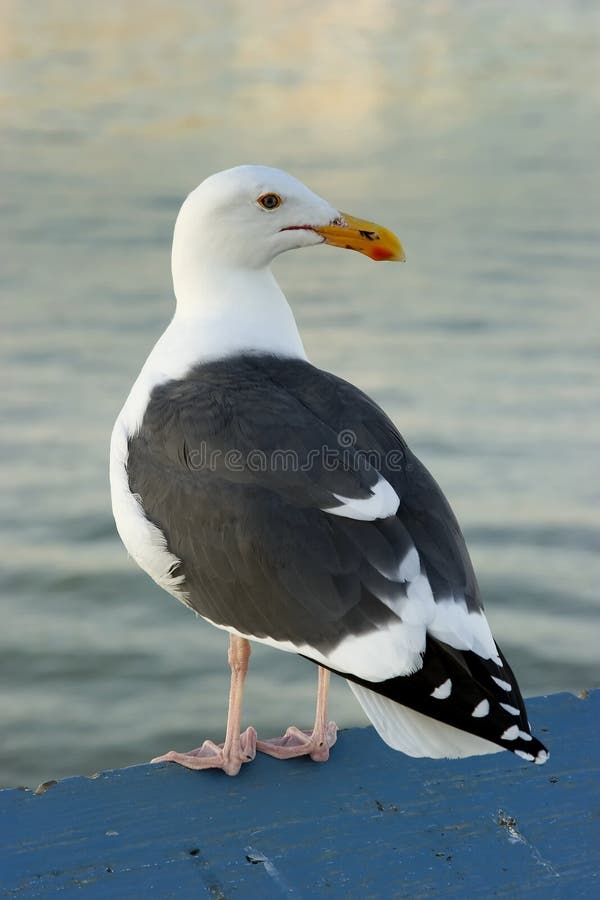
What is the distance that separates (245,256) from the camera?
10.8 ft

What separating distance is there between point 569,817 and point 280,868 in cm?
55

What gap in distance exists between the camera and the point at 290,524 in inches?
105

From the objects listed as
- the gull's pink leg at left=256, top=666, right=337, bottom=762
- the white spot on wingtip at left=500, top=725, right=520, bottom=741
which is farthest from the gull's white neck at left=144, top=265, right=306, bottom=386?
the white spot on wingtip at left=500, top=725, right=520, bottom=741

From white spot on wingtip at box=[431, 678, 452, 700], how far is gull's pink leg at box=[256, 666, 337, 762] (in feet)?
1.56

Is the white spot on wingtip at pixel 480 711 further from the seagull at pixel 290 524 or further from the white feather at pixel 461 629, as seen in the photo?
the white feather at pixel 461 629

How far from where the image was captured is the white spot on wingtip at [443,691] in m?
2.48

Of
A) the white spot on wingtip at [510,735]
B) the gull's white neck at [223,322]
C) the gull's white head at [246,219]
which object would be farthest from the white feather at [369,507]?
the gull's white head at [246,219]

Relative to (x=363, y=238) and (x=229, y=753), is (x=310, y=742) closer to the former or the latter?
(x=229, y=753)

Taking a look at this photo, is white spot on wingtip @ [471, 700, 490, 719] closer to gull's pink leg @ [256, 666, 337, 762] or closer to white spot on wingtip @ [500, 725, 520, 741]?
white spot on wingtip @ [500, 725, 520, 741]

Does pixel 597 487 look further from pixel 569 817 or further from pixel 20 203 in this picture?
pixel 20 203

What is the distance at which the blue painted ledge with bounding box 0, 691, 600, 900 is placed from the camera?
2436 millimetres

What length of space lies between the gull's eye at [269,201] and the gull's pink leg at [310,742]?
108 centimetres

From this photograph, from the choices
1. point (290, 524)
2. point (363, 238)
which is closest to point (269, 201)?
point (363, 238)

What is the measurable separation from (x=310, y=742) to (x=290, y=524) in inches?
20.1
